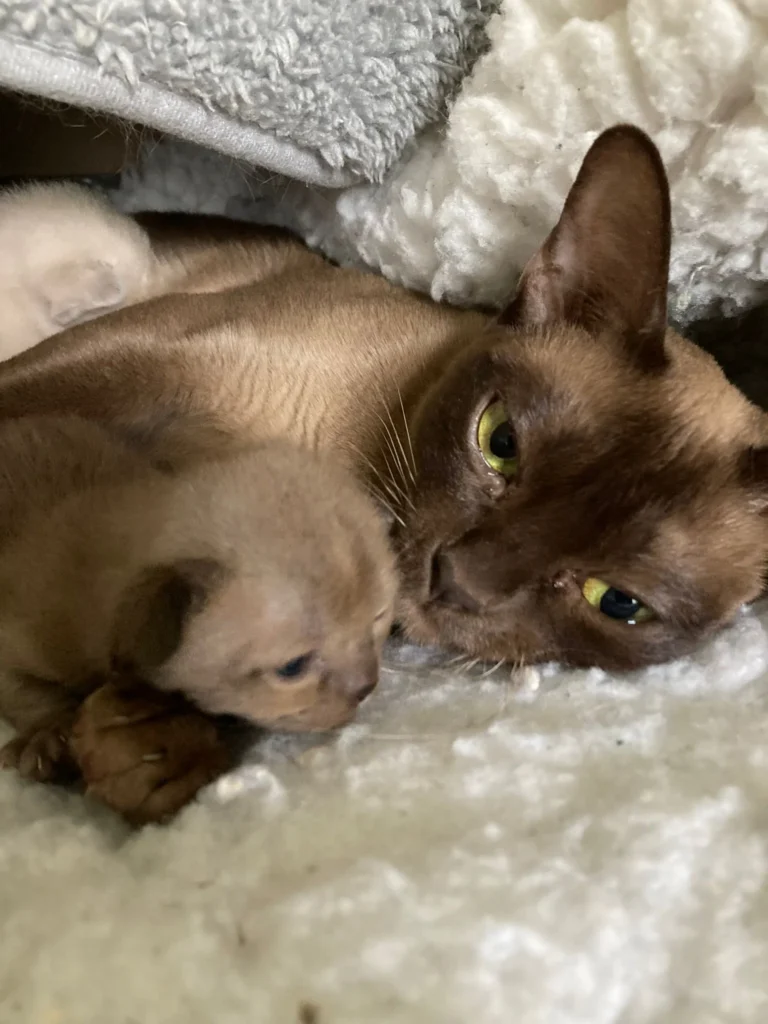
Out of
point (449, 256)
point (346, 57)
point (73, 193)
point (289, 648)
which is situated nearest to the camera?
point (289, 648)

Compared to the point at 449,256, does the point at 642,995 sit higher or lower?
lower

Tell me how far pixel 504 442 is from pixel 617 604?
208mm

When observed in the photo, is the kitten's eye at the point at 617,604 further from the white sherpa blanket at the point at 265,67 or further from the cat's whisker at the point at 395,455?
the white sherpa blanket at the point at 265,67

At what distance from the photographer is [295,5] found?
1.12 meters

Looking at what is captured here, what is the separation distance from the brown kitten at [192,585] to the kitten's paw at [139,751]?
0.03m

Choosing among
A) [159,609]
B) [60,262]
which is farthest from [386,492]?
[60,262]

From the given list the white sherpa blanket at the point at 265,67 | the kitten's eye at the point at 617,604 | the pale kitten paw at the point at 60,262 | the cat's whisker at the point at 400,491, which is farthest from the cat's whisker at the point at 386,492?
the pale kitten paw at the point at 60,262

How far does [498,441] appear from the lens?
1.10 metres

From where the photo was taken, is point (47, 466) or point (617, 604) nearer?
point (47, 466)

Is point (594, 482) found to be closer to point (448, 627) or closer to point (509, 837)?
point (448, 627)

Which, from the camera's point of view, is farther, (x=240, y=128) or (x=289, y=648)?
(x=240, y=128)

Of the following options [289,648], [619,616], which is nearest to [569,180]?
[619,616]

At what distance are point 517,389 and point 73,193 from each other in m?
0.87

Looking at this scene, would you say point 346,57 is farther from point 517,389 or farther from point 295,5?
point 517,389
